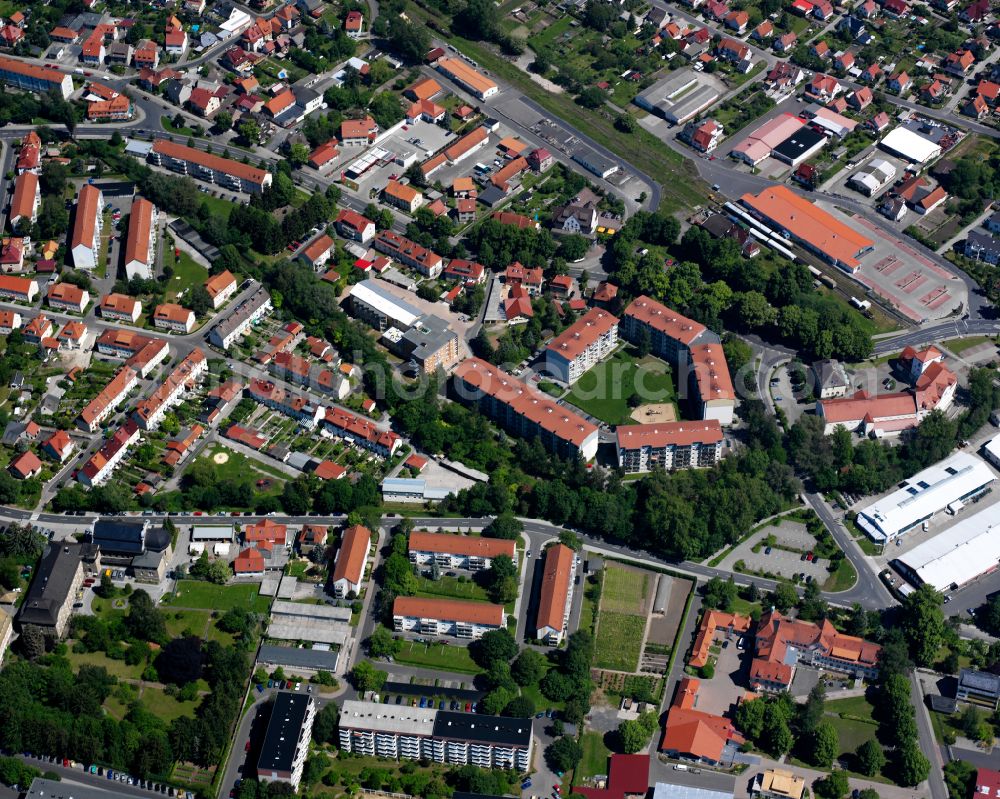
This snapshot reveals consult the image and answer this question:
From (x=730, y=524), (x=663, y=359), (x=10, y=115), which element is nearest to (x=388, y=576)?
(x=730, y=524)

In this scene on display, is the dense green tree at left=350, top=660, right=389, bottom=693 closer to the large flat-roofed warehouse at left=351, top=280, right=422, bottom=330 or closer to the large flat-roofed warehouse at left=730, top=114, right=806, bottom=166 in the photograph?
the large flat-roofed warehouse at left=351, top=280, right=422, bottom=330

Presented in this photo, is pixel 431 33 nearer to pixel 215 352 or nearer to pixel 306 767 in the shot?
pixel 215 352

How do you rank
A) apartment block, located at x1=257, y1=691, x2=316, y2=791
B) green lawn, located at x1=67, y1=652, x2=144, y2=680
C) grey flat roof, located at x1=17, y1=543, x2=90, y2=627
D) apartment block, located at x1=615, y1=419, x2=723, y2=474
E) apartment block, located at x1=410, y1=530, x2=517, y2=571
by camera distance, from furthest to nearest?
apartment block, located at x1=615, y1=419, x2=723, y2=474
apartment block, located at x1=410, y1=530, x2=517, y2=571
grey flat roof, located at x1=17, y1=543, x2=90, y2=627
green lawn, located at x1=67, y1=652, x2=144, y2=680
apartment block, located at x1=257, y1=691, x2=316, y2=791

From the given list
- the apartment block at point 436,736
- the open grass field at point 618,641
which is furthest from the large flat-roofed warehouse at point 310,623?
the open grass field at point 618,641

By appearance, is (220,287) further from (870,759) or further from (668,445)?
(870,759)

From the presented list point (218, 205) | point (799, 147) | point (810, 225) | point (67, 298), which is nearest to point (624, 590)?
point (810, 225)

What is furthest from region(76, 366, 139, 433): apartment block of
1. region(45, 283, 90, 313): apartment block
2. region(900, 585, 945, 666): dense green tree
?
region(900, 585, 945, 666): dense green tree

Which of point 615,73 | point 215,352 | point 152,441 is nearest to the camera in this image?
point 152,441
